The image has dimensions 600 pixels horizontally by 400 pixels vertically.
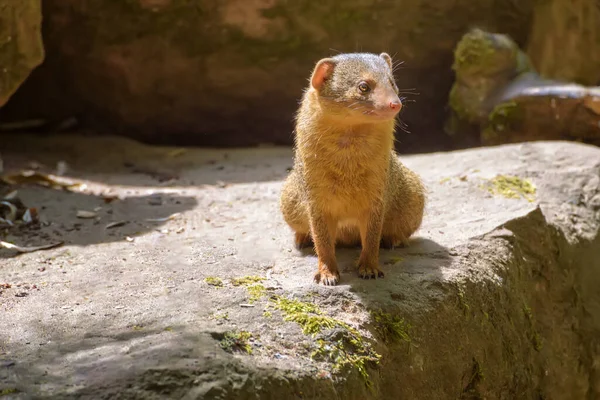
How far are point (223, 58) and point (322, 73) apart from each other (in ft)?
15.8

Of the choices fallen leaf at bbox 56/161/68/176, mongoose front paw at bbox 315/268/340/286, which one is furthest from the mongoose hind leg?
fallen leaf at bbox 56/161/68/176

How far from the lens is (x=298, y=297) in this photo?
9.69 ft

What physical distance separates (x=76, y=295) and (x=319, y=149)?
4.43ft

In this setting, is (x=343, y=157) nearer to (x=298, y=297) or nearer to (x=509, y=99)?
(x=298, y=297)

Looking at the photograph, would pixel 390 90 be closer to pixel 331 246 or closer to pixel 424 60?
pixel 331 246

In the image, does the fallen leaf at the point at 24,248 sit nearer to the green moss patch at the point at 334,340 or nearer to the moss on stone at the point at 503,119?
the green moss patch at the point at 334,340

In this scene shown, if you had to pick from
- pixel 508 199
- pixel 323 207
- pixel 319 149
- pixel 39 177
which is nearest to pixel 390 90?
pixel 319 149

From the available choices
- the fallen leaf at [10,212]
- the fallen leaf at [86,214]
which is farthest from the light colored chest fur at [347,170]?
the fallen leaf at [10,212]

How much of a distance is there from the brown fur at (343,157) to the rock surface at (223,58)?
4462mm

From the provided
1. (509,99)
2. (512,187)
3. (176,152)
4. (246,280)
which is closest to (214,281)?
(246,280)

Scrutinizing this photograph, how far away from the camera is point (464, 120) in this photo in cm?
770

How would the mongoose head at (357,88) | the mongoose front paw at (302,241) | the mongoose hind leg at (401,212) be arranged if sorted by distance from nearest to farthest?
the mongoose head at (357,88) → the mongoose hind leg at (401,212) → the mongoose front paw at (302,241)

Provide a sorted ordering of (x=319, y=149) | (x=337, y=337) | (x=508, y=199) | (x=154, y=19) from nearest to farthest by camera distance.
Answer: (x=337, y=337), (x=319, y=149), (x=508, y=199), (x=154, y=19)

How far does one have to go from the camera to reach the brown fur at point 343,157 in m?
3.12
